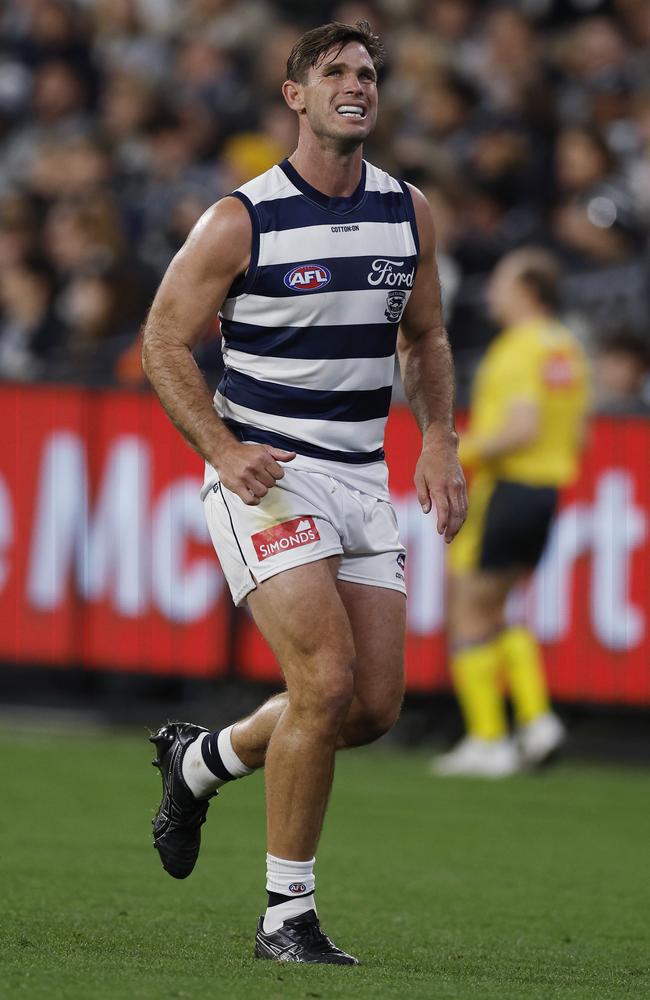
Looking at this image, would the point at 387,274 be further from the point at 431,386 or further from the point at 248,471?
the point at 248,471

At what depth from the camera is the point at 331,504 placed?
5.33m

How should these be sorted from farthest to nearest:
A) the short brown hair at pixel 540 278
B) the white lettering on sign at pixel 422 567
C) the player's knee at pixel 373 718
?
the white lettering on sign at pixel 422 567, the short brown hair at pixel 540 278, the player's knee at pixel 373 718

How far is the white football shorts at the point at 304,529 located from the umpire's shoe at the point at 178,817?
26.2 inches

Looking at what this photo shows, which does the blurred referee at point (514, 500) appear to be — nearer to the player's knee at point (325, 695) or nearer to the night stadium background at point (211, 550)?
the night stadium background at point (211, 550)

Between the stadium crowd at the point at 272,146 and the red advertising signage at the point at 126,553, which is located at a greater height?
the stadium crowd at the point at 272,146

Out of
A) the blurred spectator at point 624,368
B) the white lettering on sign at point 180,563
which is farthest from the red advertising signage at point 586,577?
the white lettering on sign at point 180,563

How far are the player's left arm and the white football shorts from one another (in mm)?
156

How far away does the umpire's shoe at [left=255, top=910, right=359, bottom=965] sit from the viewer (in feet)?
16.5

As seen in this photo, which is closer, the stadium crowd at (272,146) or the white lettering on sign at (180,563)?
the white lettering on sign at (180,563)

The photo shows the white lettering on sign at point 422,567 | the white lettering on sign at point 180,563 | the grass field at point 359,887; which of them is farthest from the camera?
the white lettering on sign at point 180,563

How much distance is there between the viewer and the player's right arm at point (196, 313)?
5191 millimetres

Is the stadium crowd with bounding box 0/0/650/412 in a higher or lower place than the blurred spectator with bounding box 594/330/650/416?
higher

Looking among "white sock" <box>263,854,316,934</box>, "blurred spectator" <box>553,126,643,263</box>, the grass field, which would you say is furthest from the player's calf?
"blurred spectator" <box>553,126,643,263</box>

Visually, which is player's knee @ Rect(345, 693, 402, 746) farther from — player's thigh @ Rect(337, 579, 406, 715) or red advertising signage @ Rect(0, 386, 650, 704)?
red advertising signage @ Rect(0, 386, 650, 704)
